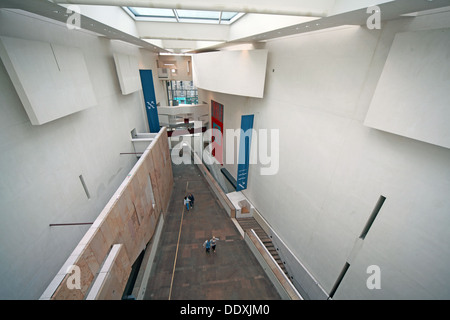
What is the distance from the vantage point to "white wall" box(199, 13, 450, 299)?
4645 mm

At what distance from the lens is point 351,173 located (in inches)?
246

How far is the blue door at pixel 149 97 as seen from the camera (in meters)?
12.9

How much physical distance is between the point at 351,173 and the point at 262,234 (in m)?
6.89

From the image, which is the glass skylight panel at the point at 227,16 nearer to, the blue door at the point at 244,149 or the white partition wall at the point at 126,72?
the blue door at the point at 244,149

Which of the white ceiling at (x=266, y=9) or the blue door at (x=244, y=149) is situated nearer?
the white ceiling at (x=266, y=9)

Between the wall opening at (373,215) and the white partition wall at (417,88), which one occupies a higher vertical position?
the white partition wall at (417,88)

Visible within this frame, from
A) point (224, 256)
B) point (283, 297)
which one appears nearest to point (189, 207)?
point (224, 256)

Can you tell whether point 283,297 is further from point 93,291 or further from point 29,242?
point 29,242

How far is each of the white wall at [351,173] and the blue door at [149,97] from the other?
27.9 ft

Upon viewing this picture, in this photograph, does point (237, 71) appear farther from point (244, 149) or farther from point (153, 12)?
point (153, 12)

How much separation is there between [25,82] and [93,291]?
5.21m

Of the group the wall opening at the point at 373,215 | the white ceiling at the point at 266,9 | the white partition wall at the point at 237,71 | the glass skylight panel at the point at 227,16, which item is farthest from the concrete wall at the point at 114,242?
the wall opening at the point at 373,215

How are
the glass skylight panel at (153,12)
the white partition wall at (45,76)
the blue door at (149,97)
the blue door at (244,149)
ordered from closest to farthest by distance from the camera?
1. the white partition wall at (45,76)
2. the glass skylight panel at (153,12)
3. the blue door at (244,149)
4. the blue door at (149,97)

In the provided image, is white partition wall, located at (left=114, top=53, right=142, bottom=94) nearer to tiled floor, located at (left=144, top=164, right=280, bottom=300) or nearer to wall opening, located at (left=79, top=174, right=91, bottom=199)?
wall opening, located at (left=79, top=174, right=91, bottom=199)
